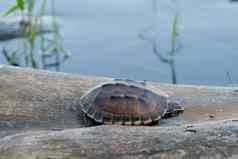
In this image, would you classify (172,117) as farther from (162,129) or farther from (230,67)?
(230,67)

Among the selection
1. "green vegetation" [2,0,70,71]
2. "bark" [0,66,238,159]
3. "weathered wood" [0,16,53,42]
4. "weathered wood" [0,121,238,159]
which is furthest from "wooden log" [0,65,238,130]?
"weathered wood" [0,16,53,42]

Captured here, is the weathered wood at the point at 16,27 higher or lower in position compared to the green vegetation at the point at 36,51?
higher

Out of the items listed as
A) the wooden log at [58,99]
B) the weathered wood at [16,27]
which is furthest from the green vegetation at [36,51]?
the wooden log at [58,99]

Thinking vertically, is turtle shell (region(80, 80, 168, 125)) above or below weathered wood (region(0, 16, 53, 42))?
below

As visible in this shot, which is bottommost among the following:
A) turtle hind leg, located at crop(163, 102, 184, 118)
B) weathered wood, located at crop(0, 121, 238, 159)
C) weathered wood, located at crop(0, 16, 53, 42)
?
turtle hind leg, located at crop(163, 102, 184, 118)

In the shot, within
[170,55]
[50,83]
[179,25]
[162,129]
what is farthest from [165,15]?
[162,129]

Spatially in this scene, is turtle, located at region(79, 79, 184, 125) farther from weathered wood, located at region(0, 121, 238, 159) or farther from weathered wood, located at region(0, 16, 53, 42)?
weathered wood, located at region(0, 16, 53, 42)

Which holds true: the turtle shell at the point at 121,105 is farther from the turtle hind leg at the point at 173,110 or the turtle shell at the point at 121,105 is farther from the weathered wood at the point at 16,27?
the weathered wood at the point at 16,27
